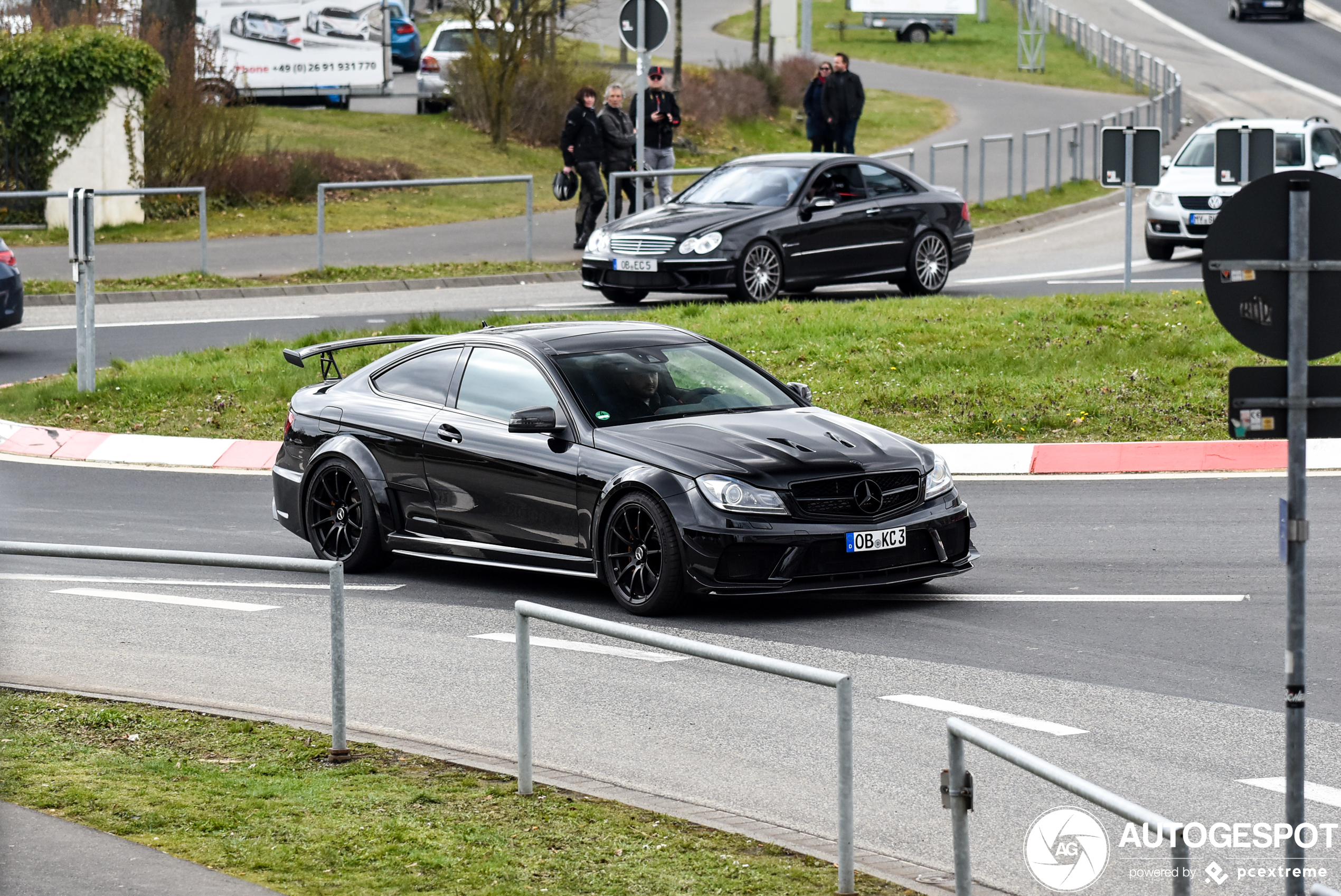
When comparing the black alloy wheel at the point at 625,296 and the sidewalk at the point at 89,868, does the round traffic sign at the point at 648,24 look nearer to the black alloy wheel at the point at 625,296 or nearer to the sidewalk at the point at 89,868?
the black alloy wheel at the point at 625,296

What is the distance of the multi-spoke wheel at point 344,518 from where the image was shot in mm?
11578

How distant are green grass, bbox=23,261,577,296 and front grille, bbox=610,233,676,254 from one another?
4.86 m

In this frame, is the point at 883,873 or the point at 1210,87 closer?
the point at 883,873

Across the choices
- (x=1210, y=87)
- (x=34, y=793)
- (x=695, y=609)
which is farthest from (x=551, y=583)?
(x=1210, y=87)

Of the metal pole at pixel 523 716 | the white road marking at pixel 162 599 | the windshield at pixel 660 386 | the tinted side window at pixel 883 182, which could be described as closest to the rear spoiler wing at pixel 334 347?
the windshield at pixel 660 386

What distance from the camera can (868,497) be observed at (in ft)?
33.7

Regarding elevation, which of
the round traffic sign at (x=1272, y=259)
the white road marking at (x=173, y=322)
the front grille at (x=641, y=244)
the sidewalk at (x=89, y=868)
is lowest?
the sidewalk at (x=89, y=868)

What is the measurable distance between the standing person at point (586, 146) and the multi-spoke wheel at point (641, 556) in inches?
662

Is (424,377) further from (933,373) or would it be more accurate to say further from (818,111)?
(818,111)

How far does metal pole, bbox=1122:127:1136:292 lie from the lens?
810 inches

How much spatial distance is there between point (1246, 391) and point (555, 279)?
2119cm

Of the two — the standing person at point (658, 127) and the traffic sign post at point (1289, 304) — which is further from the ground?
the standing person at point (658, 127)

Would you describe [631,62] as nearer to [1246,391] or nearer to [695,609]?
[695,609]

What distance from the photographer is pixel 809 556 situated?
10.1m
